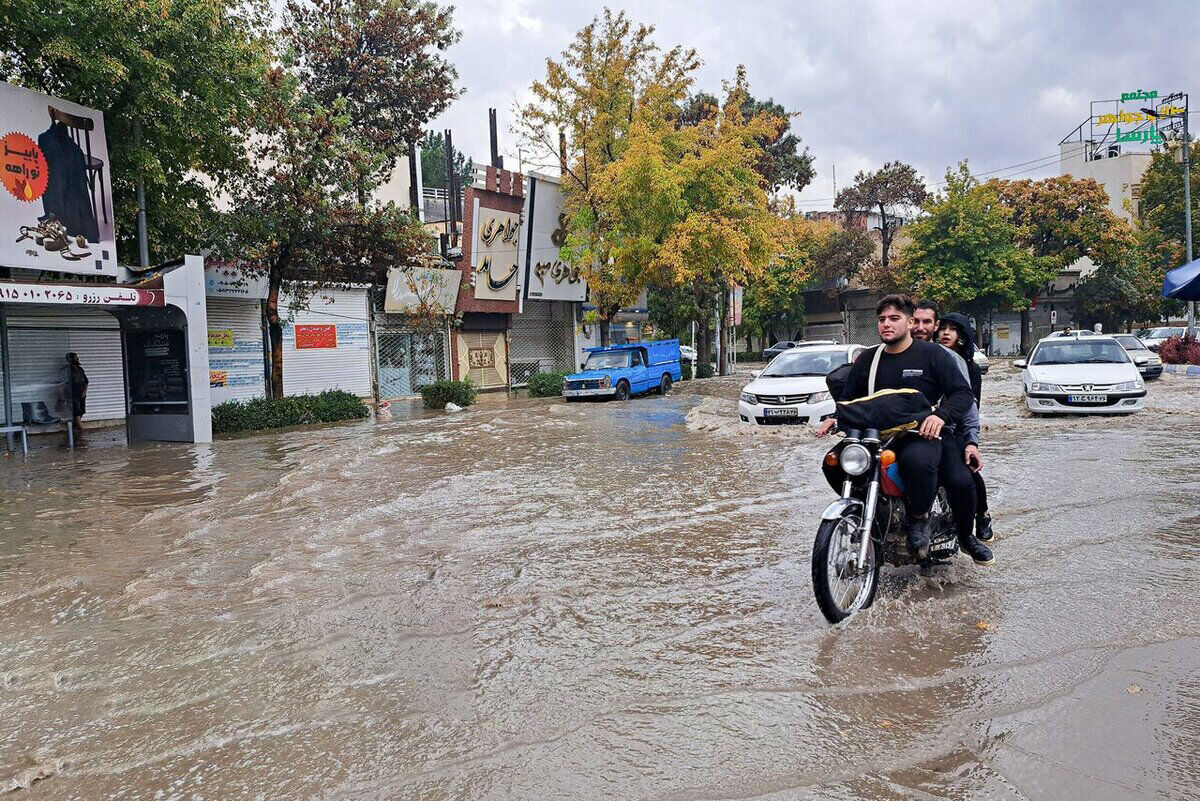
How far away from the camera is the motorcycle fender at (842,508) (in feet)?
15.5


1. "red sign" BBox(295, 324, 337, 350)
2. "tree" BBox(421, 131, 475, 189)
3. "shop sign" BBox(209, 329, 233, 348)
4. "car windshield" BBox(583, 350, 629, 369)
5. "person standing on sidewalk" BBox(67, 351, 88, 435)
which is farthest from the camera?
"tree" BBox(421, 131, 475, 189)

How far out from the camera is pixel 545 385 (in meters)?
29.5

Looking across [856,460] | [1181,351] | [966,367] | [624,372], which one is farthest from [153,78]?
[1181,351]

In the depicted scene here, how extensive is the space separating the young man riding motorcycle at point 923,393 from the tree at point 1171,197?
4506 centimetres

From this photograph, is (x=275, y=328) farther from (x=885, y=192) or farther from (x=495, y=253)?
(x=885, y=192)

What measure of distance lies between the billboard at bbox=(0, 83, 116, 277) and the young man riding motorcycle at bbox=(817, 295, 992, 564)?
50.5ft

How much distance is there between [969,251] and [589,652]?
47.3 m

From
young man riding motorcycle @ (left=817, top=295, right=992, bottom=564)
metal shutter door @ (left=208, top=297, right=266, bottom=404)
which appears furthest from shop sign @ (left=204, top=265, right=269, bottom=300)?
young man riding motorcycle @ (left=817, top=295, right=992, bottom=564)

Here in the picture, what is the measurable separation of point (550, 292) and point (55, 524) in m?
26.1

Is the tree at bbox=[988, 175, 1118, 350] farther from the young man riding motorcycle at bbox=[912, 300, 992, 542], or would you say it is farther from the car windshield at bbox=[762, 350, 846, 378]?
the young man riding motorcycle at bbox=[912, 300, 992, 542]

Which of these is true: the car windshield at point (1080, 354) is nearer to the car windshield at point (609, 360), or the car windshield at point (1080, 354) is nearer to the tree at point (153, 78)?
the car windshield at point (609, 360)

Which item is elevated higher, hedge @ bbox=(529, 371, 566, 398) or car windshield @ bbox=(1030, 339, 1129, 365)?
car windshield @ bbox=(1030, 339, 1129, 365)

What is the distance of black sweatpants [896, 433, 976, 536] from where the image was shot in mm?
5066

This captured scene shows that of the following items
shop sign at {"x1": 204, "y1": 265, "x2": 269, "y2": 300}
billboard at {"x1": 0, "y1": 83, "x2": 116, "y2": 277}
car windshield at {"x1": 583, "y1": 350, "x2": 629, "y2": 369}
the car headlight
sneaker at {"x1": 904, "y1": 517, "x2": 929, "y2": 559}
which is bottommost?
sneaker at {"x1": 904, "y1": 517, "x2": 929, "y2": 559}
